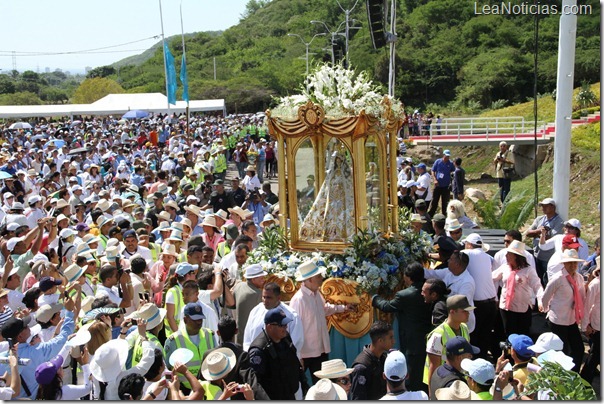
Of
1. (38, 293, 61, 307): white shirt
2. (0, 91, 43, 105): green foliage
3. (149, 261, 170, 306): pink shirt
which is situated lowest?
(149, 261, 170, 306): pink shirt

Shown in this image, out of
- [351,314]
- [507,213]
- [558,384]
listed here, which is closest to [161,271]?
[351,314]

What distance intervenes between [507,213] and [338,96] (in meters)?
7.87

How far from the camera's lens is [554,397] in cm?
494

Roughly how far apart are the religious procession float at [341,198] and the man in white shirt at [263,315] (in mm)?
1643

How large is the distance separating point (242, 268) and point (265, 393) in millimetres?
3425

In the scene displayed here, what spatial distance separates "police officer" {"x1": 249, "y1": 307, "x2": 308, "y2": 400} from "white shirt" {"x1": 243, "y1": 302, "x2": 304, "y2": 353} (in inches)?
25.3

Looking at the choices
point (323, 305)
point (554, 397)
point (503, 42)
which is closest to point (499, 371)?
point (554, 397)

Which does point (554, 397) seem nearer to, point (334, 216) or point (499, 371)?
point (499, 371)

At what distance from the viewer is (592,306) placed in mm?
8133

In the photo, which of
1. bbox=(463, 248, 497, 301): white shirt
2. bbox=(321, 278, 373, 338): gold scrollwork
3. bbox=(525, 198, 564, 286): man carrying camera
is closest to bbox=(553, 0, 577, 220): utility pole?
bbox=(525, 198, 564, 286): man carrying camera

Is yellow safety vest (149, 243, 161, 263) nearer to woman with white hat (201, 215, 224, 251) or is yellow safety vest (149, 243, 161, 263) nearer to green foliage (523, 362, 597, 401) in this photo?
woman with white hat (201, 215, 224, 251)

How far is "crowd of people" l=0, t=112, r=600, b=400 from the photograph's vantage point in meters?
5.54

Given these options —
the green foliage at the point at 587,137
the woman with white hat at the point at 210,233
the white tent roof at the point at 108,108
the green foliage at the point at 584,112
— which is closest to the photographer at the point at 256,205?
the woman with white hat at the point at 210,233

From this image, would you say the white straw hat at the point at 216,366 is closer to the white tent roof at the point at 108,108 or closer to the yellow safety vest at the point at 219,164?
the yellow safety vest at the point at 219,164
